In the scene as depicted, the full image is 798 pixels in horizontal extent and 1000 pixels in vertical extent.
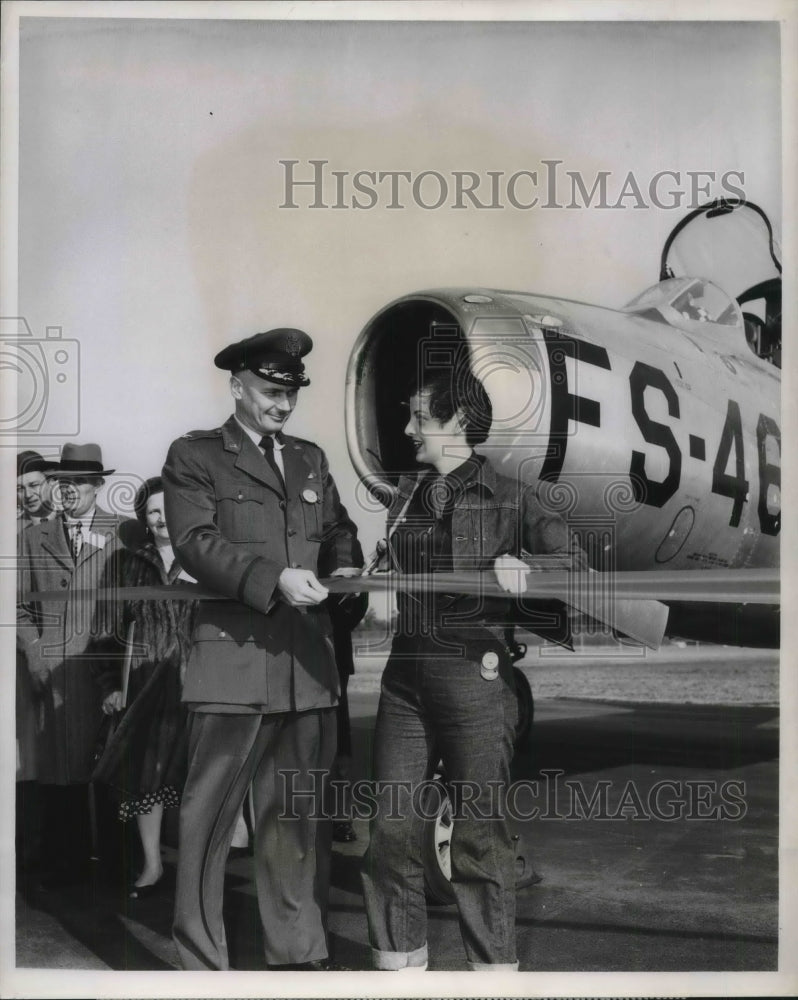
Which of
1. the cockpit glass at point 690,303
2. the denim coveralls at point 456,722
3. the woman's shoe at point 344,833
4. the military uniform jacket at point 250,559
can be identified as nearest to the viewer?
the denim coveralls at point 456,722

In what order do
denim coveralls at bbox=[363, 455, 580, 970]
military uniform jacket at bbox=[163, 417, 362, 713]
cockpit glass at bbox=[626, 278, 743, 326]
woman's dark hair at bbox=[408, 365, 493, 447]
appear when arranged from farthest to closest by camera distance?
cockpit glass at bbox=[626, 278, 743, 326] → woman's dark hair at bbox=[408, 365, 493, 447] → military uniform jacket at bbox=[163, 417, 362, 713] → denim coveralls at bbox=[363, 455, 580, 970]

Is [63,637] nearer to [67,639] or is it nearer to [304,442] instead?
[67,639]

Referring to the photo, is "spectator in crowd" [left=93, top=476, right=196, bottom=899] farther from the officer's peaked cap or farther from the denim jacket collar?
the denim jacket collar

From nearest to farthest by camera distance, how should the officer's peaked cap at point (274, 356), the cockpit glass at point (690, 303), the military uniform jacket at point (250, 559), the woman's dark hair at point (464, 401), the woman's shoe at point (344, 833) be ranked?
the military uniform jacket at point (250, 559), the woman's dark hair at point (464, 401), the officer's peaked cap at point (274, 356), the woman's shoe at point (344, 833), the cockpit glass at point (690, 303)

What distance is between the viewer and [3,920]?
12.0ft

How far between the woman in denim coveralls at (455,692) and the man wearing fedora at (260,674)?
0.77ft

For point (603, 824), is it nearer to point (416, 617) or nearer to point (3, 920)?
point (416, 617)

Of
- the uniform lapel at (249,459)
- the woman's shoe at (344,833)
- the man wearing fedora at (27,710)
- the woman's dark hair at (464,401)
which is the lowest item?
the woman's shoe at (344,833)

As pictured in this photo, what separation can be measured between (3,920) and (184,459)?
170cm

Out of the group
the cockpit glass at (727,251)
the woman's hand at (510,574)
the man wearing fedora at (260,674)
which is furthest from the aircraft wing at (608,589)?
the cockpit glass at (727,251)

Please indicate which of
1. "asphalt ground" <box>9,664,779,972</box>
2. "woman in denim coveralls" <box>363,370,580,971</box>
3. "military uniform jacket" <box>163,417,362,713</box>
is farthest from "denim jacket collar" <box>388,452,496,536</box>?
"asphalt ground" <box>9,664,779,972</box>

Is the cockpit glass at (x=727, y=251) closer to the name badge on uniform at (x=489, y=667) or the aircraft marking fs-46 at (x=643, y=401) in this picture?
the aircraft marking fs-46 at (x=643, y=401)

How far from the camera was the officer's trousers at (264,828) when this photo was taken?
3.31m

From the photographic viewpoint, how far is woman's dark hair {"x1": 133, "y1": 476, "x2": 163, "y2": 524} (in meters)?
3.72
